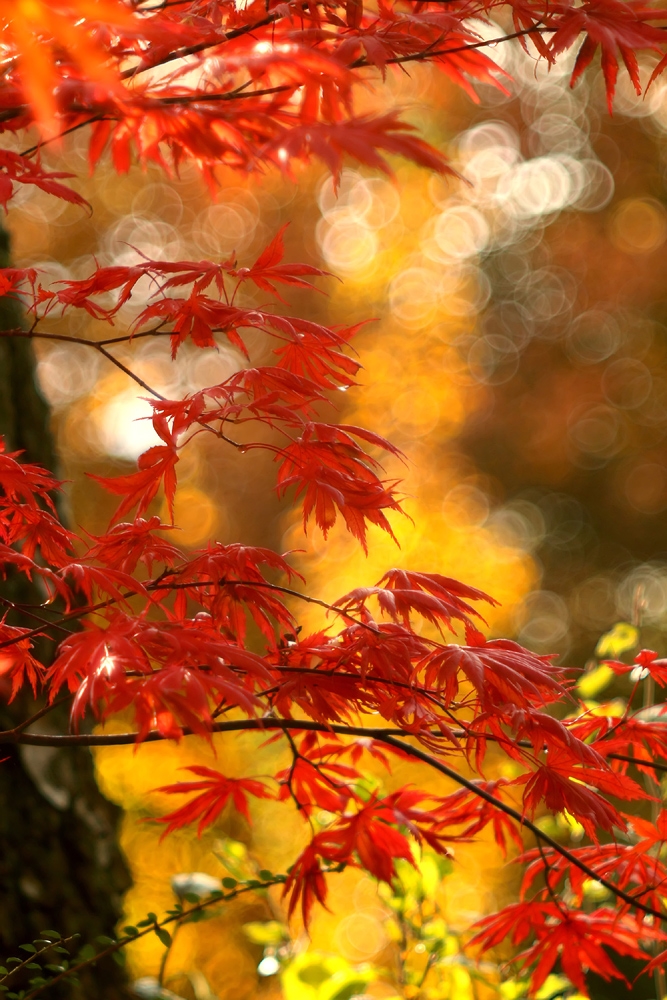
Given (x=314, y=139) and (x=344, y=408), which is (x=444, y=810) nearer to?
(x=314, y=139)

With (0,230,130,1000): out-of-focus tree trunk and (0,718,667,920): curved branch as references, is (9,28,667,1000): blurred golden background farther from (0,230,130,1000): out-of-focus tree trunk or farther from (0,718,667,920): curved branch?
(0,718,667,920): curved branch

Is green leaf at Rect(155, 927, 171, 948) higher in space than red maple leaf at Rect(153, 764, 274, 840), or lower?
lower

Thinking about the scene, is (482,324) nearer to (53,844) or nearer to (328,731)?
(53,844)

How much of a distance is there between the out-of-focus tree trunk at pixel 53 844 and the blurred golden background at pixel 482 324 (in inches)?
116

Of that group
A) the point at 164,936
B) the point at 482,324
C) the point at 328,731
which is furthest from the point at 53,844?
the point at 482,324

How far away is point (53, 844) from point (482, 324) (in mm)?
4899

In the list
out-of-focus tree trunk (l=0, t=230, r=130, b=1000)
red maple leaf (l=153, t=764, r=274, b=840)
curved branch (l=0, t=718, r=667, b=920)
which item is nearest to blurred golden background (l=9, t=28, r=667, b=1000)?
out-of-focus tree trunk (l=0, t=230, r=130, b=1000)

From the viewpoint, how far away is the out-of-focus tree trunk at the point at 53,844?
1257 mm

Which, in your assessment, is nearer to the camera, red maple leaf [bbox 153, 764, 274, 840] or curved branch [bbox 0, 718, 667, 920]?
curved branch [bbox 0, 718, 667, 920]

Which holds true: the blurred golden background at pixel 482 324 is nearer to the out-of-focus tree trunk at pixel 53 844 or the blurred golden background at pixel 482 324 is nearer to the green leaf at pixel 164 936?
the out-of-focus tree trunk at pixel 53 844

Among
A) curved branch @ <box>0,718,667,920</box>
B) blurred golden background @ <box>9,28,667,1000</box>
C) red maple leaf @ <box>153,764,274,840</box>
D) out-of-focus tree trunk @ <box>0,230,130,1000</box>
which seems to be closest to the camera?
curved branch @ <box>0,718,667,920</box>

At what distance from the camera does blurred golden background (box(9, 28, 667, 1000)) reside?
4.91 metres

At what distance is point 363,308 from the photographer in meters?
5.24

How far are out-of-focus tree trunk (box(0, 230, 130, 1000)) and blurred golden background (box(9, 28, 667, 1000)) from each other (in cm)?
295
